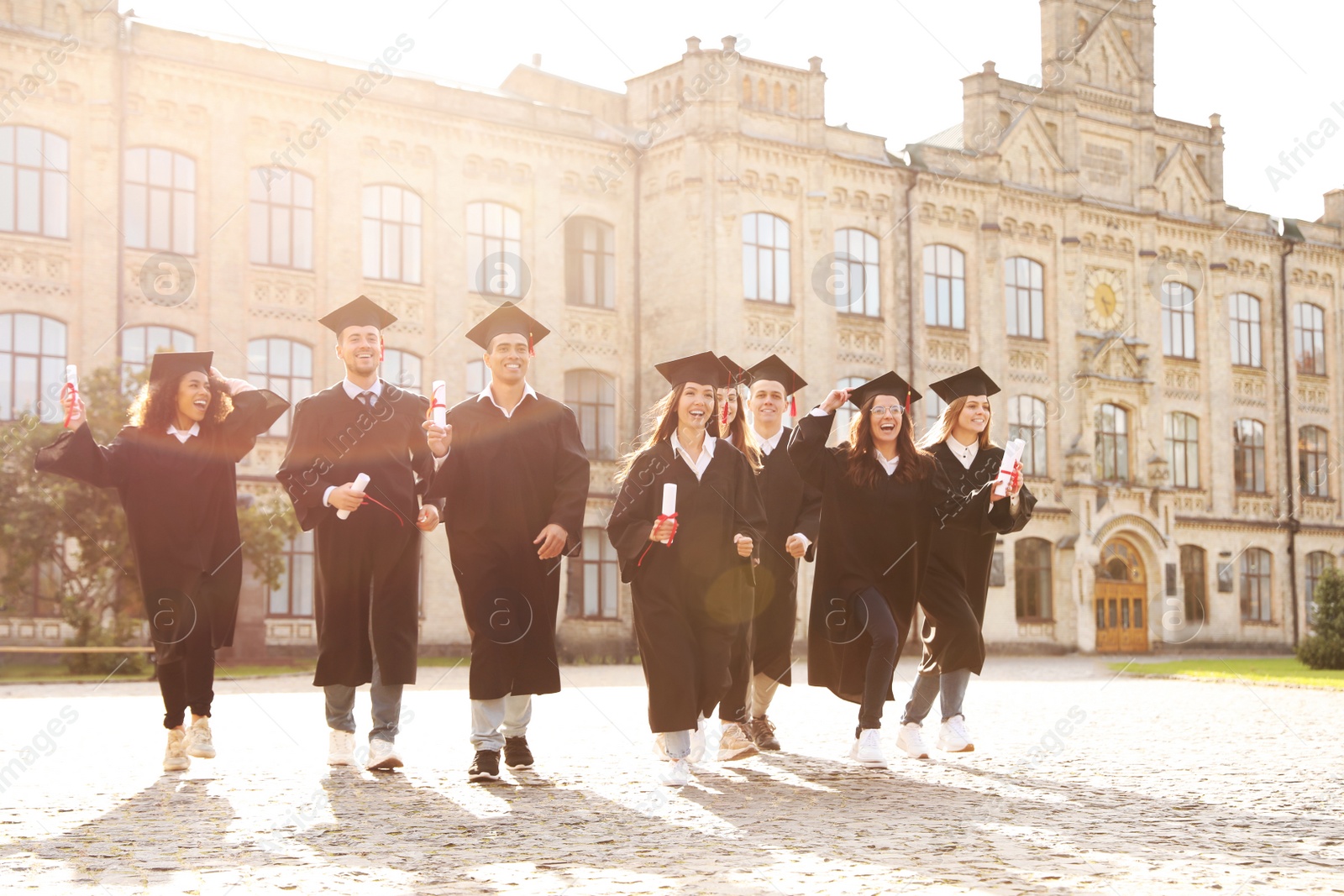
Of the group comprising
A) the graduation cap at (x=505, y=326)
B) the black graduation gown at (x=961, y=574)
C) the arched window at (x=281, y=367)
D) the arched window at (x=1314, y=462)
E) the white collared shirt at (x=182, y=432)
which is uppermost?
the arched window at (x=281, y=367)

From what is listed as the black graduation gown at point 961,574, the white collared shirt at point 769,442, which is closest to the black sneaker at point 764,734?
the black graduation gown at point 961,574

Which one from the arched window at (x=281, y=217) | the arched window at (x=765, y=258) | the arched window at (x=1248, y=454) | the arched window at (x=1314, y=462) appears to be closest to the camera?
the arched window at (x=281, y=217)

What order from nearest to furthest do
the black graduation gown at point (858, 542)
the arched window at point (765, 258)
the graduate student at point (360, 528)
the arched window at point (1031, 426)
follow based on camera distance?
1. the graduate student at point (360, 528)
2. the black graduation gown at point (858, 542)
3. the arched window at point (765, 258)
4. the arched window at point (1031, 426)

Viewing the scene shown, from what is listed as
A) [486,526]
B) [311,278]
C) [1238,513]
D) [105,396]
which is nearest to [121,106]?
[311,278]

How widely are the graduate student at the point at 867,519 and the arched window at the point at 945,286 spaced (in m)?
29.3

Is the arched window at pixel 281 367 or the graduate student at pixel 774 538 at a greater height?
the arched window at pixel 281 367

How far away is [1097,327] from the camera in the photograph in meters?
42.5

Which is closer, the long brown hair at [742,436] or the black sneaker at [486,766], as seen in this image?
the black sneaker at [486,766]

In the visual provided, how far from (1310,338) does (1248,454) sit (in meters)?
4.74

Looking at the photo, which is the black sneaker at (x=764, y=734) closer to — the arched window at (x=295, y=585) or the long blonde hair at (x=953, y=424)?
the long blonde hair at (x=953, y=424)

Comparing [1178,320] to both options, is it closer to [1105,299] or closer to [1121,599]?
[1105,299]

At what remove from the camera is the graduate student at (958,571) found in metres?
10.3

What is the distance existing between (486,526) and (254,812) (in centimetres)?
246

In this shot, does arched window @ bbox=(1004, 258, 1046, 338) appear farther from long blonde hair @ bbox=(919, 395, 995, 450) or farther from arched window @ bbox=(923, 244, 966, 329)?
long blonde hair @ bbox=(919, 395, 995, 450)
